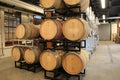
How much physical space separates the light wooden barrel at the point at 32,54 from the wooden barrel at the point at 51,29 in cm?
90

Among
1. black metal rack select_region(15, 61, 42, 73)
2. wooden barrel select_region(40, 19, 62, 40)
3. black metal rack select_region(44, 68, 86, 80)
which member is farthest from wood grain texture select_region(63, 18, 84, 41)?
black metal rack select_region(15, 61, 42, 73)

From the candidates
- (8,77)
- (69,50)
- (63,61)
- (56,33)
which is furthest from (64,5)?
(8,77)

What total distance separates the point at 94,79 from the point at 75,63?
2.94ft

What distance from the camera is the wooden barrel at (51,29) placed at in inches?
149

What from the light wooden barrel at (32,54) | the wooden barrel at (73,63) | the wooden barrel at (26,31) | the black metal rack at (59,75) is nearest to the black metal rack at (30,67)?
the light wooden barrel at (32,54)

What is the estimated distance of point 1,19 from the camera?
729 cm

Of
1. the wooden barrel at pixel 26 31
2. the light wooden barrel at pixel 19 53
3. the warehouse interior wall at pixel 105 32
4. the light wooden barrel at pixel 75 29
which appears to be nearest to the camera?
the light wooden barrel at pixel 75 29

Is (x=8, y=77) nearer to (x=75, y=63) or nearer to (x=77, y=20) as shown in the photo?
(x=75, y=63)

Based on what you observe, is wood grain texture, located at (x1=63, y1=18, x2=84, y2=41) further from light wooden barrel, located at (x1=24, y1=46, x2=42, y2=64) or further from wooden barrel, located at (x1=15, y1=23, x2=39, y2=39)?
wooden barrel, located at (x1=15, y1=23, x2=39, y2=39)

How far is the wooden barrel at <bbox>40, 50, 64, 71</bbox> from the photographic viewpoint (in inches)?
148

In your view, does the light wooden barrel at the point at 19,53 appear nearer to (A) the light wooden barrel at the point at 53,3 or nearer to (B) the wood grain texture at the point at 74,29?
(A) the light wooden barrel at the point at 53,3

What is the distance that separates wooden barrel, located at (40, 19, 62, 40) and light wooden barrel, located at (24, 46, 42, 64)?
90 centimetres

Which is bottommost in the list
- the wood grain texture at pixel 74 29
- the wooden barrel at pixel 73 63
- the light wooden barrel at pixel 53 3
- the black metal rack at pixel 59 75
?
the black metal rack at pixel 59 75

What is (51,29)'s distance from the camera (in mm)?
3852
